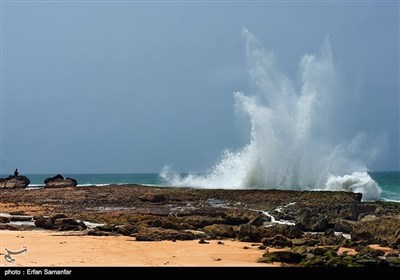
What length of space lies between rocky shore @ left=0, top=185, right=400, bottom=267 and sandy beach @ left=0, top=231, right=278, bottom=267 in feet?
2.43

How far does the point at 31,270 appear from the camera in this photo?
36.9 feet

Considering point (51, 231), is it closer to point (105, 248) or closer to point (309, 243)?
point (105, 248)

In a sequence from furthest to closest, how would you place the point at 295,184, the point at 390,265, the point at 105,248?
the point at 295,184, the point at 105,248, the point at 390,265

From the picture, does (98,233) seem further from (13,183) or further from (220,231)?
(13,183)

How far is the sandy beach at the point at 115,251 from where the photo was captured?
13305 millimetres

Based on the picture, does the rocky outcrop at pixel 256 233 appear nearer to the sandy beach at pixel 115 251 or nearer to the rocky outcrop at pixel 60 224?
the sandy beach at pixel 115 251

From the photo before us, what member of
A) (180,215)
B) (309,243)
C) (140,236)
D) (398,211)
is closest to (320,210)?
(398,211)

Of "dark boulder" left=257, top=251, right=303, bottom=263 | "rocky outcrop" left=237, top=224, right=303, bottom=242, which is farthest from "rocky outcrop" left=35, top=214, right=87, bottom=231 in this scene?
"dark boulder" left=257, top=251, right=303, bottom=263

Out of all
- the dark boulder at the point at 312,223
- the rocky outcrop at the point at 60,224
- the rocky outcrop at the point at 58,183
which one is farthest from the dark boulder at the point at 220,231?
the rocky outcrop at the point at 58,183

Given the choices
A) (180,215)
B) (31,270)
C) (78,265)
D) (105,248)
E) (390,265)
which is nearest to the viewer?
(31,270)

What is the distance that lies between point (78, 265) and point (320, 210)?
18.0 metres

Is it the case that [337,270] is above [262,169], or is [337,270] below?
below

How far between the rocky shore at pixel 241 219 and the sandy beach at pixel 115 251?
74cm

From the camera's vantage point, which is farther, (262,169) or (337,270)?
(262,169)
